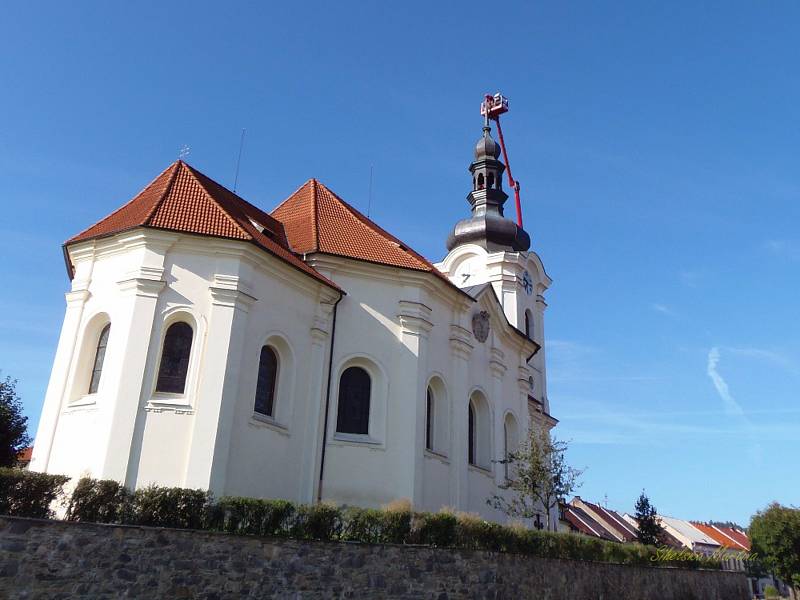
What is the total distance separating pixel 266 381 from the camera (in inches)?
698

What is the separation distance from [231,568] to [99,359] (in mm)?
7595

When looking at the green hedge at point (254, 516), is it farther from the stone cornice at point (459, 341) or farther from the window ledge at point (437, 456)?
the stone cornice at point (459, 341)

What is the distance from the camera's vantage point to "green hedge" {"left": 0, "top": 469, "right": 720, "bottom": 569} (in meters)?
11.0

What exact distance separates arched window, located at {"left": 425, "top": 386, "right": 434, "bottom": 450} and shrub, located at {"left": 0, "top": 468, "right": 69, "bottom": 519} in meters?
11.0

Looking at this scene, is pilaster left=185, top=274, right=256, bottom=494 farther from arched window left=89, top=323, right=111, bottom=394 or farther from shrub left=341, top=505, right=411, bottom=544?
shrub left=341, top=505, right=411, bottom=544

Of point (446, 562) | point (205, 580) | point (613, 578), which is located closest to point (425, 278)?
point (446, 562)

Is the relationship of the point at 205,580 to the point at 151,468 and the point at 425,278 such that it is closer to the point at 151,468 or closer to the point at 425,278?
the point at 151,468

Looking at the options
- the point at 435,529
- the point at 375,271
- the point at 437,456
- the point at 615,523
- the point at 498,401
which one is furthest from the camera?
the point at 615,523

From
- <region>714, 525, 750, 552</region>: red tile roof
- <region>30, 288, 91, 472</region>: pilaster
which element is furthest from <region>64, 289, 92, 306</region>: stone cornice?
<region>714, 525, 750, 552</region>: red tile roof

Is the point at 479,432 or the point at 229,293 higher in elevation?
the point at 229,293

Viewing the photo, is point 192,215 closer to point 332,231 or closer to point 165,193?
point 165,193

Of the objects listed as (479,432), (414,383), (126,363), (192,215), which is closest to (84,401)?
(126,363)

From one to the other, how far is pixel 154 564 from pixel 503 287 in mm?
23026

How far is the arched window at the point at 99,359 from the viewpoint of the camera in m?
16.7
